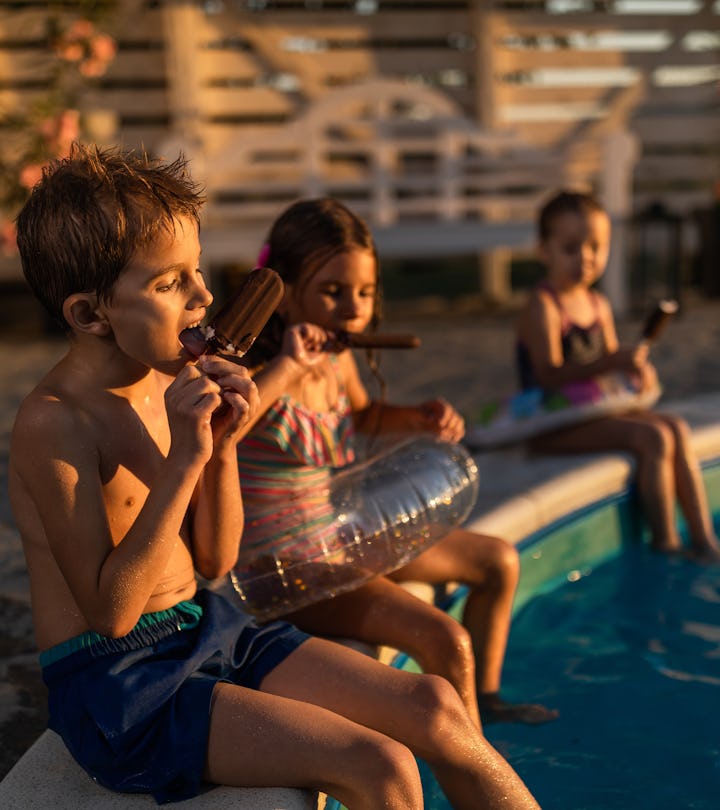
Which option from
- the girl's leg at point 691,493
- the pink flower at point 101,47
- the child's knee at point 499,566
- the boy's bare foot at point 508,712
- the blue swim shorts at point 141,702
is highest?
the pink flower at point 101,47

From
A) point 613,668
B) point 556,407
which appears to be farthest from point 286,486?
point 556,407

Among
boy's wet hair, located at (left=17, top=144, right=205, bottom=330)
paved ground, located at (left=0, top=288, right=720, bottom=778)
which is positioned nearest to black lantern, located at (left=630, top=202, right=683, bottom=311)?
paved ground, located at (left=0, top=288, right=720, bottom=778)

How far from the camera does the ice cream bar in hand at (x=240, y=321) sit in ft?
6.56

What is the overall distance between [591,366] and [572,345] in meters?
0.26

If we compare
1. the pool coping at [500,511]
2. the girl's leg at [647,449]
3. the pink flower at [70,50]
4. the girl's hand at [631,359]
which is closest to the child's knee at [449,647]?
the pool coping at [500,511]

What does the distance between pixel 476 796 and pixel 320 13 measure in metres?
10.4

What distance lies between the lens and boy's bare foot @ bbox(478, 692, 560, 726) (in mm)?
2912

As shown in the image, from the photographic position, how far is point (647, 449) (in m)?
4.28

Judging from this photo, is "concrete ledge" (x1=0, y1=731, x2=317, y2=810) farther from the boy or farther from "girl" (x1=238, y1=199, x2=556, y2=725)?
"girl" (x1=238, y1=199, x2=556, y2=725)

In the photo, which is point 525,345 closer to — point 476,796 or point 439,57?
point 476,796

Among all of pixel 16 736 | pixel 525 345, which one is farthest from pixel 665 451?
pixel 16 736

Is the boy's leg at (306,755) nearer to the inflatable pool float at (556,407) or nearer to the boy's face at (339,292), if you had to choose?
the boy's face at (339,292)

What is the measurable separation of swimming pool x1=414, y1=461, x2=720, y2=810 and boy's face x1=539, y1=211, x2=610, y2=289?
37.5 inches

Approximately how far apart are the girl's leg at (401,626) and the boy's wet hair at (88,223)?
1108 mm
